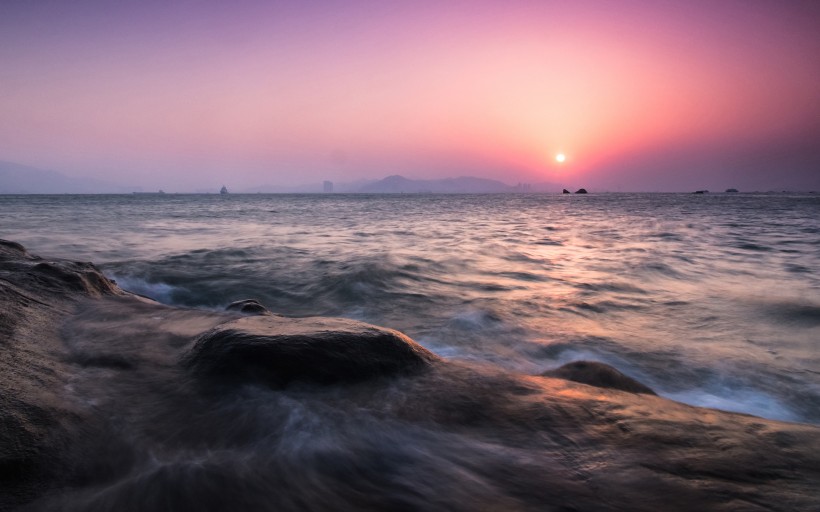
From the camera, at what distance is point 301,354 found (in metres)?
3.38

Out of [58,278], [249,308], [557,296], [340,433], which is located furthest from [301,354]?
[557,296]

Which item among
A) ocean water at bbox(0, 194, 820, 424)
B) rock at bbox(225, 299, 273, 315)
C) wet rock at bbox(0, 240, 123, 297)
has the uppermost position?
wet rock at bbox(0, 240, 123, 297)

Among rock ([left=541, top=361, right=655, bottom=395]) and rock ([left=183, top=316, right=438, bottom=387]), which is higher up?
rock ([left=183, top=316, right=438, bottom=387])

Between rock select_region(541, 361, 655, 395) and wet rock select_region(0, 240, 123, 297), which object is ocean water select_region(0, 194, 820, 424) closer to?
rock select_region(541, 361, 655, 395)

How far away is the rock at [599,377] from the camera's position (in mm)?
3780

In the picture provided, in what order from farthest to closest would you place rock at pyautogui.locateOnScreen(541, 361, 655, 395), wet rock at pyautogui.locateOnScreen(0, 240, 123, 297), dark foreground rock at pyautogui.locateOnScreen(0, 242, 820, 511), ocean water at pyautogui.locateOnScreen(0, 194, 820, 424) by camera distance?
ocean water at pyautogui.locateOnScreen(0, 194, 820, 424), wet rock at pyautogui.locateOnScreen(0, 240, 123, 297), rock at pyautogui.locateOnScreen(541, 361, 655, 395), dark foreground rock at pyautogui.locateOnScreen(0, 242, 820, 511)

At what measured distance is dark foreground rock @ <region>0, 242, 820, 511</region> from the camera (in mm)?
2123

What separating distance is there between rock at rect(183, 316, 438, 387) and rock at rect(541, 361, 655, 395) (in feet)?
4.36

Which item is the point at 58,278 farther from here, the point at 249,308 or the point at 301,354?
the point at 301,354

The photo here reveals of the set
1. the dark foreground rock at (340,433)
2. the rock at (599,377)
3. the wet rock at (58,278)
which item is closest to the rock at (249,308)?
the dark foreground rock at (340,433)

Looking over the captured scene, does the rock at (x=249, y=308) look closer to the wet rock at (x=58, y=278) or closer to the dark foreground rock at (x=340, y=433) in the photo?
the dark foreground rock at (x=340, y=433)

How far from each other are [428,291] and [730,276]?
753cm

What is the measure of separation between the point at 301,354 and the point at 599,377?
260 cm

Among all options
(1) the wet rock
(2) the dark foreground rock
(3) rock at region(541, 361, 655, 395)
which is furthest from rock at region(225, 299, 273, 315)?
(3) rock at region(541, 361, 655, 395)
